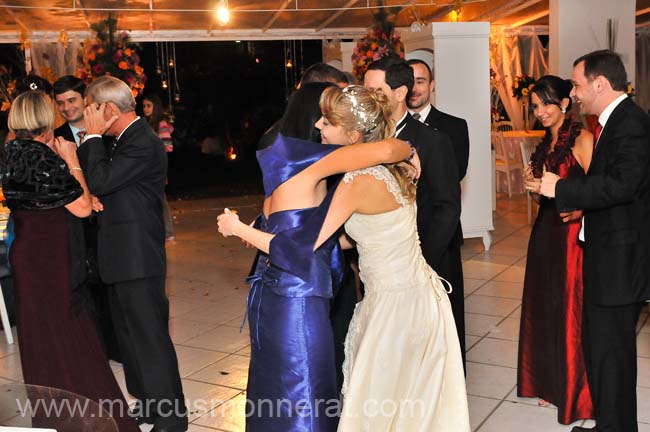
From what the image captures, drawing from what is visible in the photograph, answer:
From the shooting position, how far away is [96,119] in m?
3.50

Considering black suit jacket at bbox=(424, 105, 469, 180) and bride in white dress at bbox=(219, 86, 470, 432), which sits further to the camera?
black suit jacket at bbox=(424, 105, 469, 180)

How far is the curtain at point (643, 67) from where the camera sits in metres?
13.6

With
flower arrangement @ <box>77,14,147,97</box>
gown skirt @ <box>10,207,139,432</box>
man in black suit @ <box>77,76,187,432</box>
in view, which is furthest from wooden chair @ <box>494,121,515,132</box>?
gown skirt @ <box>10,207,139,432</box>

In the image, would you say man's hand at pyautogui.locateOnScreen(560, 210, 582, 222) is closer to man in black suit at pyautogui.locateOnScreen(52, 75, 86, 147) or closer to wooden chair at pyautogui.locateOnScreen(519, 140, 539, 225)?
man in black suit at pyautogui.locateOnScreen(52, 75, 86, 147)

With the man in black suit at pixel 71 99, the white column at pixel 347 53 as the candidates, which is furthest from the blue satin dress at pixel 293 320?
the white column at pixel 347 53

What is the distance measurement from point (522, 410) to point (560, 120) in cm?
154

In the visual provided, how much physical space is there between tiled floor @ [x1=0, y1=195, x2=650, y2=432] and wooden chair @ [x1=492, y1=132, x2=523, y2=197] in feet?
6.65

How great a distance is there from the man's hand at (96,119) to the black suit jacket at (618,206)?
212cm

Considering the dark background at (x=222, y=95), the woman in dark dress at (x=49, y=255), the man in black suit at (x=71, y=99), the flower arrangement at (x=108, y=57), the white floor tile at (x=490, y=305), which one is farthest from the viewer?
the dark background at (x=222, y=95)

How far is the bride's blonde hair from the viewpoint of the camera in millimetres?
2660

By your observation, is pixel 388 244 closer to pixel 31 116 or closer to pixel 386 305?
pixel 386 305

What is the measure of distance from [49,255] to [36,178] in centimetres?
40

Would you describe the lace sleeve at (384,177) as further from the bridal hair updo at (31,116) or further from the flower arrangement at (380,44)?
the flower arrangement at (380,44)

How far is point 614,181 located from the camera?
10.1ft
